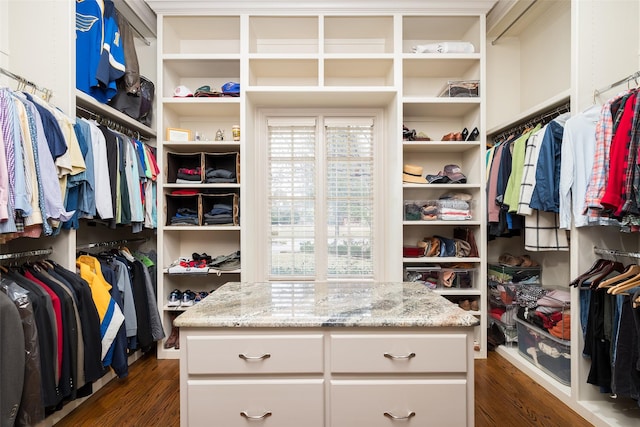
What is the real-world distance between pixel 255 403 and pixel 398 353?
56 centimetres

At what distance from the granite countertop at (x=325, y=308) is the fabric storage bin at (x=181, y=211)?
1.30 metres

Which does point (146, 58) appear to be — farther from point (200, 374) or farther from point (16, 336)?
point (200, 374)

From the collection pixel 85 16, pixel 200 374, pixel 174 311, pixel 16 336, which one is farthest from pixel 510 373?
pixel 85 16

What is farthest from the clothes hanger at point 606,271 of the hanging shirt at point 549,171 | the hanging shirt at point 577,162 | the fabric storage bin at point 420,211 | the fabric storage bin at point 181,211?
the fabric storage bin at point 181,211

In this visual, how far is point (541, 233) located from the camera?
2219 mm

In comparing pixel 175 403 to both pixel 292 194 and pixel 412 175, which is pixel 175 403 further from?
pixel 412 175

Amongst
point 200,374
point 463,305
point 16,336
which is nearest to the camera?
point 200,374

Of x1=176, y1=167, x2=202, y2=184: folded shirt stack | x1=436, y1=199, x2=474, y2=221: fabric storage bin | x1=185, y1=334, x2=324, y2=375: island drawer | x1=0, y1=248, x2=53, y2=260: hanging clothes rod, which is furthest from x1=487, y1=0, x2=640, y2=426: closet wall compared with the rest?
x1=0, y1=248, x2=53, y2=260: hanging clothes rod

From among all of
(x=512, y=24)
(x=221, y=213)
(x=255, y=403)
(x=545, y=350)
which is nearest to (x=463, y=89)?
(x=512, y=24)

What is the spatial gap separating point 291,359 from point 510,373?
2104mm

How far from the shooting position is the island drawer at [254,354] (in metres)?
1.19

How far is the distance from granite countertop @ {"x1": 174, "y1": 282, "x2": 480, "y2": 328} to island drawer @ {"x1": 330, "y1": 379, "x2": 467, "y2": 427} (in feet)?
0.75

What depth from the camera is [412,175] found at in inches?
114

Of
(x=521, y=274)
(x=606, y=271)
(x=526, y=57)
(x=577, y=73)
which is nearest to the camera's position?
(x=606, y=271)
